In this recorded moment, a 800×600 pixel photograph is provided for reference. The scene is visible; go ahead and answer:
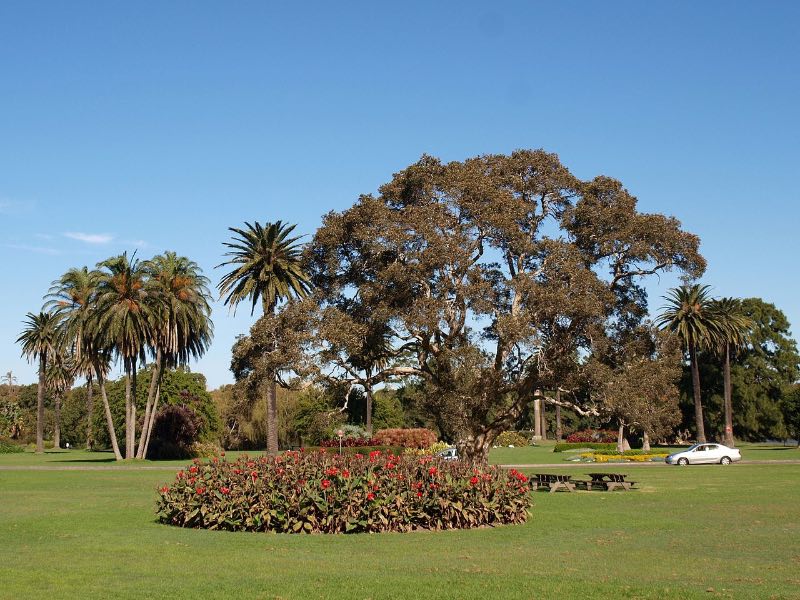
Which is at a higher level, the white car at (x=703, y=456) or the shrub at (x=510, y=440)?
the white car at (x=703, y=456)

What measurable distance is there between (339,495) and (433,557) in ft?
12.4

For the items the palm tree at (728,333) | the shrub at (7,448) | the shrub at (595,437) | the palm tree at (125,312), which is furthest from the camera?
the shrub at (7,448)

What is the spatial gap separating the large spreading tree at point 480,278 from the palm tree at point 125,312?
2855cm

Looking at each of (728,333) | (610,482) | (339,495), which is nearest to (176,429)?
(728,333)

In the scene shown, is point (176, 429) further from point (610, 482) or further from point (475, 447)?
point (610, 482)

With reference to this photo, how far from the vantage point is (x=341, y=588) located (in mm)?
10562

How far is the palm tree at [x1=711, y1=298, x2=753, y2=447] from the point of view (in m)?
70.9

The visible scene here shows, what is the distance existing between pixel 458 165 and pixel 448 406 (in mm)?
9396

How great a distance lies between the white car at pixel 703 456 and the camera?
4891 cm

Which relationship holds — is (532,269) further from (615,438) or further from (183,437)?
(615,438)

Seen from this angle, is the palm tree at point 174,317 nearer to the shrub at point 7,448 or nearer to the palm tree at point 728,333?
the shrub at point 7,448

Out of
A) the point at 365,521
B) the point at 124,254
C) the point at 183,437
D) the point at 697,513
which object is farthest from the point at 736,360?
the point at 365,521

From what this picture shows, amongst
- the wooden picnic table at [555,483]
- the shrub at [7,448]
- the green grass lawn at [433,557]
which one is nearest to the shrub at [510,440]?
the shrub at [7,448]

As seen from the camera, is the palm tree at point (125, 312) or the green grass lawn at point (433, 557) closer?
the green grass lawn at point (433, 557)
